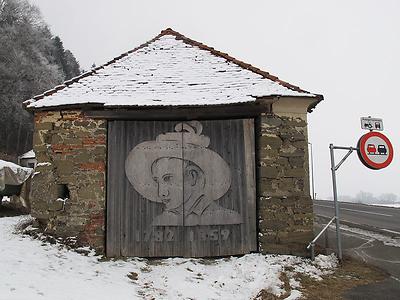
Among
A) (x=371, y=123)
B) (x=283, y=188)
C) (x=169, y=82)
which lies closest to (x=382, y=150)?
(x=371, y=123)

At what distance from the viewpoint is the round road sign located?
6363 mm

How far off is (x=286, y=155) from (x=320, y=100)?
4.45 feet

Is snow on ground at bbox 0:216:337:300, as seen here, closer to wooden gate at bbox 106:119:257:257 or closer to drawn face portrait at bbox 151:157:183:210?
wooden gate at bbox 106:119:257:257

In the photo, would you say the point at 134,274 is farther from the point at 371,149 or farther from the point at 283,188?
the point at 371,149

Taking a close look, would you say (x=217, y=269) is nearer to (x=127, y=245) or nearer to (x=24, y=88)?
(x=127, y=245)

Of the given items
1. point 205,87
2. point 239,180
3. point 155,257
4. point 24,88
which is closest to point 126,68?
point 205,87

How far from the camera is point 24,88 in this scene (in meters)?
27.5

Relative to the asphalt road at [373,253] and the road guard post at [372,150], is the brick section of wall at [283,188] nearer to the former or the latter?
the road guard post at [372,150]

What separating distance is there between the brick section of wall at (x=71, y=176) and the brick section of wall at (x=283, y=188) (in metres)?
3.12

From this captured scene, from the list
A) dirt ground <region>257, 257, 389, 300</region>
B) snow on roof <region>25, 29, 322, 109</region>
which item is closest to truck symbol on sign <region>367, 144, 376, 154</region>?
snow on roof <region>25, 29, 322, 109</region>

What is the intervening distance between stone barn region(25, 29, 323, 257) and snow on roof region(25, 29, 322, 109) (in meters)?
0.05

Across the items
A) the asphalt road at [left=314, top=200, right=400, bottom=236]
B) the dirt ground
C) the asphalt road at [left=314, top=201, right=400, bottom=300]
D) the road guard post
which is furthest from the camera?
the asphalt road at [left=314, top=200, right=400, bottom=236]

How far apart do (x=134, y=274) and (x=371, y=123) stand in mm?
5240

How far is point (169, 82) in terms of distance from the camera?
711 cm
